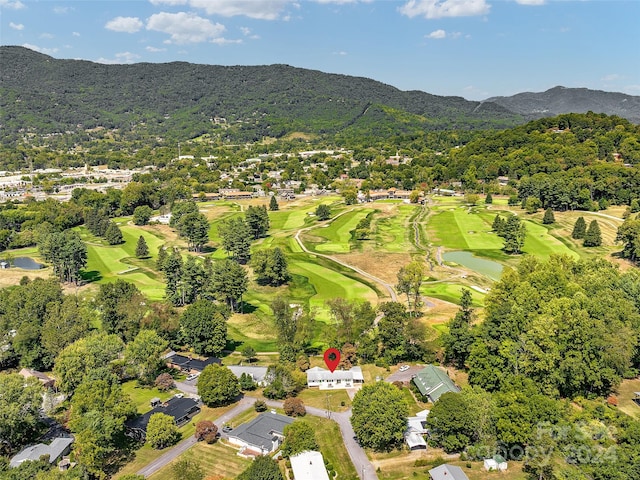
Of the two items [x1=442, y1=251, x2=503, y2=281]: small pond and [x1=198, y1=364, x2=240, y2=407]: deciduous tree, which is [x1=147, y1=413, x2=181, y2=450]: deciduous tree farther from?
[x1=442, y1=251, x2=503, y2=281]: small pond

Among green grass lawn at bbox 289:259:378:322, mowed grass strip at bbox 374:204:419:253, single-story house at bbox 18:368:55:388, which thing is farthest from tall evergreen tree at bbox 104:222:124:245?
single-story house at bbox 18:368:55:388

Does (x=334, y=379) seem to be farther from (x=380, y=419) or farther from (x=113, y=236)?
(x=113, y=236)

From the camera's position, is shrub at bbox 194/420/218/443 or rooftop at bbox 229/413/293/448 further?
shrub at bbox 194/420/218/443

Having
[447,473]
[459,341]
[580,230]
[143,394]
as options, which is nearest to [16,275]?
[143,394]

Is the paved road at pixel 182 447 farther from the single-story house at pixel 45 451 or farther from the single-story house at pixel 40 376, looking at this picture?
the single-story house at pixel 40 376

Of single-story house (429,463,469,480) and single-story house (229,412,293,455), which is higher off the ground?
single-story house (429,463,469,480)

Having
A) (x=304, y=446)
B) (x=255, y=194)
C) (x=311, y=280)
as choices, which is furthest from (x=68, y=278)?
(x=255, y=194)

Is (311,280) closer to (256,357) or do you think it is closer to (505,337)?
(256,357)
